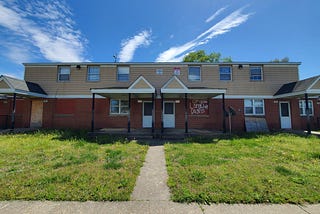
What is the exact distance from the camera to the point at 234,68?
13.8 metres

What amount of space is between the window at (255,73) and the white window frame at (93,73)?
1356cm

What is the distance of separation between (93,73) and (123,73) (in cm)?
268

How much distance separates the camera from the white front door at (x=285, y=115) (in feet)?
43.6

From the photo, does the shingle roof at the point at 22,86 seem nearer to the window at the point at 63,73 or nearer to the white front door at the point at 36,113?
the white front door at the point at 36,113

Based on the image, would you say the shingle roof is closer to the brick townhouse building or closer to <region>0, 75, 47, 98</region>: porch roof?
<region>0, 75, 47, 98</region>: porch roof

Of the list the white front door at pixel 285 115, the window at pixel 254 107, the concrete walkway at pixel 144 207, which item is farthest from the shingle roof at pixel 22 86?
the white front door at pixel 285 115

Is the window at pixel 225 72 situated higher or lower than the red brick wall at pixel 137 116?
higher

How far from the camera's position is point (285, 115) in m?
13.4

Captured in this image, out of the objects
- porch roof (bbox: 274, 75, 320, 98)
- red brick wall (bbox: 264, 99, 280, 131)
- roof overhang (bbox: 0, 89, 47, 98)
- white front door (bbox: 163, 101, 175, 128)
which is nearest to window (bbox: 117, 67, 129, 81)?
white front door (bbox: 163, 101, 175, 128)

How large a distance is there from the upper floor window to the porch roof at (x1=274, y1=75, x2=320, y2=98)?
12745 millimetres

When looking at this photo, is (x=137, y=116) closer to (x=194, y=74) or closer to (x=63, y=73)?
(x=194, y=74)

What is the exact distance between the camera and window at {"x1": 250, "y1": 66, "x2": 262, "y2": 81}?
1373 cm

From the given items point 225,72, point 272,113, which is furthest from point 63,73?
point 272,113

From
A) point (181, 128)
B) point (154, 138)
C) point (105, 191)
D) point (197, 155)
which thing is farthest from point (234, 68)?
point (105, 191)
